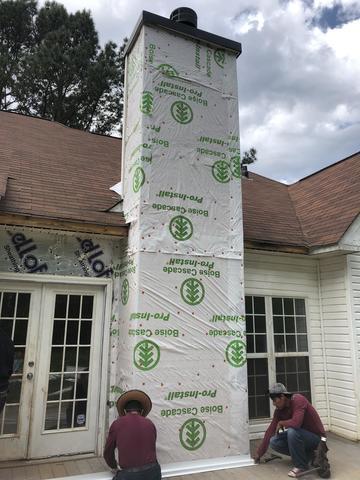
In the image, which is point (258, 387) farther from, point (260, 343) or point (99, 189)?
point (99, 189)

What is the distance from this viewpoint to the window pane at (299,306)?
6.69m

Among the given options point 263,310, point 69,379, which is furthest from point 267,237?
point 69,379

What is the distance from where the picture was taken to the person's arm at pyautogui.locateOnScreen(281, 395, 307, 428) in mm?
4453

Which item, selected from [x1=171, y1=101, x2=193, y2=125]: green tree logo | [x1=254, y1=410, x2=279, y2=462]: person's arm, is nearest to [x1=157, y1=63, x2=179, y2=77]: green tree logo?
[x1=171, y1=101, x2=193, y2=125]: green tree logo

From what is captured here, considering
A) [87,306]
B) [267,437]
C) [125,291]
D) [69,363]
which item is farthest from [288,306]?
[69,363]

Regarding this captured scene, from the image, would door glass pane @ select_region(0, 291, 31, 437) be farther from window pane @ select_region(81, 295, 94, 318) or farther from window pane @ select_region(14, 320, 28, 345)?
window pane @ select_region(81, 295, 94, 318)

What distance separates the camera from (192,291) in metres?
5.03

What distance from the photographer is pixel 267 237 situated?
21.2 feet

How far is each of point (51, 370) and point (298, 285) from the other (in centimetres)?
419

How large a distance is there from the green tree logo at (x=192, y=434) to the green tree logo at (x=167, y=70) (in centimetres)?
469

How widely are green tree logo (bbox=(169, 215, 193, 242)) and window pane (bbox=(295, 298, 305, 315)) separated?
8.78ft

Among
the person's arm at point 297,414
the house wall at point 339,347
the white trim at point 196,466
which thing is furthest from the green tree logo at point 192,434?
the house wall at point 339,347

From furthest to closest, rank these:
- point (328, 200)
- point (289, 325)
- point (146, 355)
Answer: point (328, 200) < point (289, 325) < point (146, 355)

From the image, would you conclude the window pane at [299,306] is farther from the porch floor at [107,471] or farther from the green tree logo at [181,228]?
the green tree logo at [181,228]
